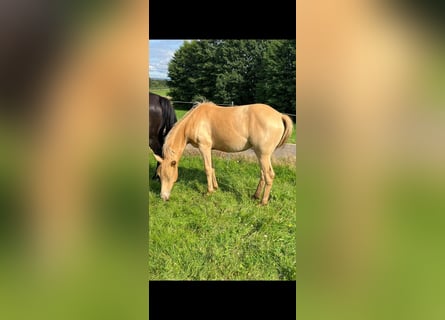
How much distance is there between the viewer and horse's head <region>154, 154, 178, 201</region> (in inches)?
139

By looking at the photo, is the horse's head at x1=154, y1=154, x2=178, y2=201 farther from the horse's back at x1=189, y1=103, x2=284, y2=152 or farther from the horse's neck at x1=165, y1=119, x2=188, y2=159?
the horse's back at x1=189, y1=103, x2=284, y2=152

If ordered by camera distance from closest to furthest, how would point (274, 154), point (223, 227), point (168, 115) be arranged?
point (223, 227) < point (274, 154) < point (168, 115)

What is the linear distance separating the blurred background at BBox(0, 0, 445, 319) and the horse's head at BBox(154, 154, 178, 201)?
2318 millimetres

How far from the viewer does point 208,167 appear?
362 cm

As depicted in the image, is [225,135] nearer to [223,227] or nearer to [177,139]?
[177,139]

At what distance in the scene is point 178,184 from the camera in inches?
143

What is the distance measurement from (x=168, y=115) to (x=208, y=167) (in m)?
0.72
